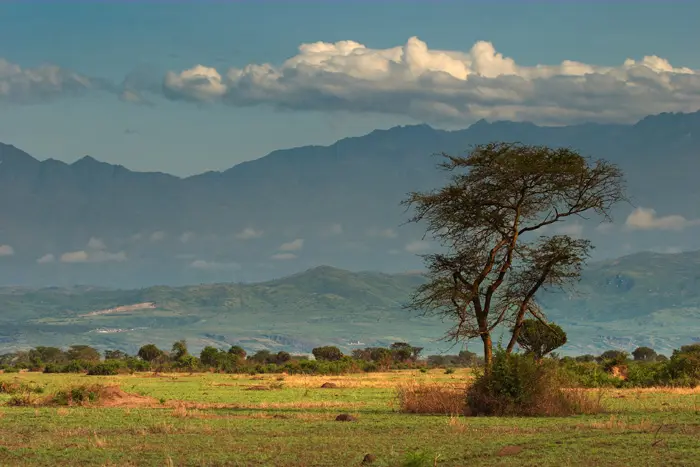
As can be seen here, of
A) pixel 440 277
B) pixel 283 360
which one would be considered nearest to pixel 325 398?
pixel 440 277

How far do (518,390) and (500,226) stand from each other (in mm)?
6551

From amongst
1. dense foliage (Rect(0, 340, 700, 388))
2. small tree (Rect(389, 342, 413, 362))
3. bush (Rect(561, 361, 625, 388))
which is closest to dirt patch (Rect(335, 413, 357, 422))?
dense foliage (Rect(0, 340, 700, 388))

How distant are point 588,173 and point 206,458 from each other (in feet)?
66.4

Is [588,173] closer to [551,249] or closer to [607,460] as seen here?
[551,249]

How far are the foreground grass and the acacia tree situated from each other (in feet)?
15.4

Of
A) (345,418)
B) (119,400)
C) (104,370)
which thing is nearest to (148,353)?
(104,370)

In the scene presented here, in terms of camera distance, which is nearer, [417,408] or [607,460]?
[607,460]

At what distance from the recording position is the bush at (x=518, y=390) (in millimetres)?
35688

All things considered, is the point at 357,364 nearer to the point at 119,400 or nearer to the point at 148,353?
the point at 148,353

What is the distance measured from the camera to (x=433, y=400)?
37.8 m

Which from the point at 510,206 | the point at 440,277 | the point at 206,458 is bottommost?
the point at 206,458

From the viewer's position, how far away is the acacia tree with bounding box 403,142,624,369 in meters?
39.0

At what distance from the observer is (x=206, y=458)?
24.4 m

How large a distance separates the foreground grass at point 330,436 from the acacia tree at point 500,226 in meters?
4.69
